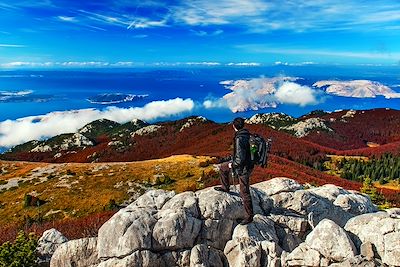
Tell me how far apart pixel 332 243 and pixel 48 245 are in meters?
12.9

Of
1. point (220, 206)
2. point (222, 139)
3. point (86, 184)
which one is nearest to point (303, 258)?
point (220, 206)

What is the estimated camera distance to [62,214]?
4131 centimetres

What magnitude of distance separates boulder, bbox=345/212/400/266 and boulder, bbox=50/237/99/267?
434 inches

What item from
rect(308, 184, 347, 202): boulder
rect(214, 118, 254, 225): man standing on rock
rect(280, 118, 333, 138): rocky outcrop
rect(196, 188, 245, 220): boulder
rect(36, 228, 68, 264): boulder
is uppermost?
rect(214, 118, 254, 225): man standing on rock

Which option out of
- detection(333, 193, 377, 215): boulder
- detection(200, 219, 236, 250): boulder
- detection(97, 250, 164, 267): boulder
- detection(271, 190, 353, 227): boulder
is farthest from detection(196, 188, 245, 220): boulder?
detection(333, 193, 377, 215): boulder

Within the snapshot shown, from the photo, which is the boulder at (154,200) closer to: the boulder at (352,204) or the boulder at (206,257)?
the boulder at (206,257)

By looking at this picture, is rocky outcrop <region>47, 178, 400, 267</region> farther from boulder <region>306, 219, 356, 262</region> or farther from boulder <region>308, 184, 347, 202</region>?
boulder <region>308, 184, 347, 202</region>

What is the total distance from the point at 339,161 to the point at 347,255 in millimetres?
79713

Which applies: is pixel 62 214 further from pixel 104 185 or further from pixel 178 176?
pixel 178 176

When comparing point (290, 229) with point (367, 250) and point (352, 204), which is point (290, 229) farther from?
point (352, 204)

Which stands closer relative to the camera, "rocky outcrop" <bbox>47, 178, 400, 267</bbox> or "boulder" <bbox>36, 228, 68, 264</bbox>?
"rocky outcrop" <bbox>47, 178, 400, 267</bbox>

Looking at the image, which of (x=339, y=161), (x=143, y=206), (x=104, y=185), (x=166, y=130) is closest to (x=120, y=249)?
(x=143, y=206)

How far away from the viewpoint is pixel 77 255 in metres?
17.1

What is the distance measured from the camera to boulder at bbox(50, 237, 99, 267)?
17.1 meters
